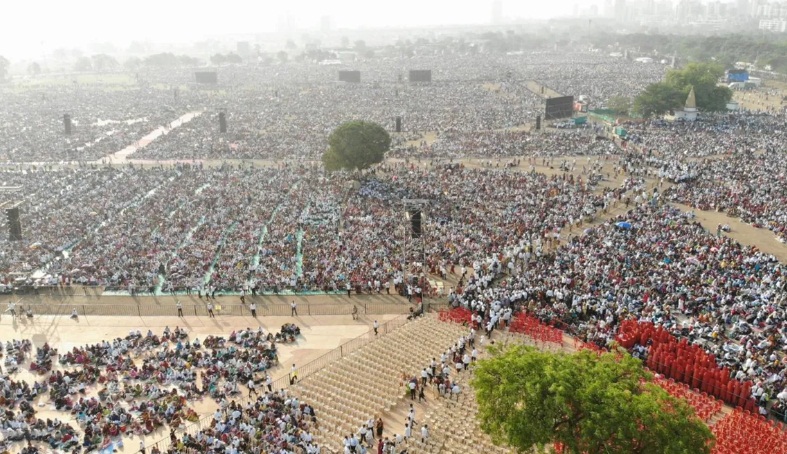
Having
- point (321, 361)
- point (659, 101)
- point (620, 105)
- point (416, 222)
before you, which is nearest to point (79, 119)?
point (620, 105)

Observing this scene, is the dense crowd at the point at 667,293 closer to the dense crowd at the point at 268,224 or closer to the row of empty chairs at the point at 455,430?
the dense crowd at the point at 268,224

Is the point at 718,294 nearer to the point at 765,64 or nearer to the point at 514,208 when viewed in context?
the point at 514,208

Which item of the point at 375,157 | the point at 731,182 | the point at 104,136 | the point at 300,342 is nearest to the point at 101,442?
the point at 300,342

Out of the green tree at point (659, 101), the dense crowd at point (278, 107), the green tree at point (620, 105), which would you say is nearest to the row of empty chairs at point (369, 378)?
the dense crowd at point (278, 107)

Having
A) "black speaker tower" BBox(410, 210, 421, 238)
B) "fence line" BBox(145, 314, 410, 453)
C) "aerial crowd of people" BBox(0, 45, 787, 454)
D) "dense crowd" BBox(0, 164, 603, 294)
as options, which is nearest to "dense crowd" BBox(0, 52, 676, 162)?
"aerial crowd of people" BBox(0, 45, 787, 454)

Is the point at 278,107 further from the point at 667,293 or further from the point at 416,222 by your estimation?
the point at 667,293

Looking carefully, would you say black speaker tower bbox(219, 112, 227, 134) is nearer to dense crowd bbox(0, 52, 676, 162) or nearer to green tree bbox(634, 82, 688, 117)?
dense crowd bbox(0, 52, 676, 162)
